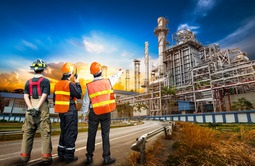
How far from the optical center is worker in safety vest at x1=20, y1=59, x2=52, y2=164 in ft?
11.4

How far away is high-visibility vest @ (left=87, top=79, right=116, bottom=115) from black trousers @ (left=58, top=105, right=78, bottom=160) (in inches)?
25.6

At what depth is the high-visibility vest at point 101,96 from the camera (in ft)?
12.2

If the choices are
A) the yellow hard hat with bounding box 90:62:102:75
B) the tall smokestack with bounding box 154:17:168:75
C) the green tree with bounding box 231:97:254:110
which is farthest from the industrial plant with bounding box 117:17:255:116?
the yellow hard hat with bounding box 90:62:102:75

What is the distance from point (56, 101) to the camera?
3883mm

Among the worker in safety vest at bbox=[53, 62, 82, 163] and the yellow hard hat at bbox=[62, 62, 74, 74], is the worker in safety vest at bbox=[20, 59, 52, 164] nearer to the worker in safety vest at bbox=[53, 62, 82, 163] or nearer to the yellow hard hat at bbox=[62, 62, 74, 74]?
the worker in safety vest at bbox=[53, 62, 82, 163]

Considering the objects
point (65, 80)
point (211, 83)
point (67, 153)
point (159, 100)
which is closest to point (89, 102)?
point (65, 80)

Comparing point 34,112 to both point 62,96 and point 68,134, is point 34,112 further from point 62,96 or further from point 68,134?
point 68,134

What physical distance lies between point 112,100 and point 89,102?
603 millimetres

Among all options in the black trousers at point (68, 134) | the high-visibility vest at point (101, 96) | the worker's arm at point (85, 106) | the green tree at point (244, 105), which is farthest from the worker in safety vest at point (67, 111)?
the green tree at point (244, 105)

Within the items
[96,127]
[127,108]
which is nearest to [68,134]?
[96,127]

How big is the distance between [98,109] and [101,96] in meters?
0.34

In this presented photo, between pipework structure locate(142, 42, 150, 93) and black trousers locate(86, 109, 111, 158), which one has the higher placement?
pipework structure locate(142, 42, 150, 93)

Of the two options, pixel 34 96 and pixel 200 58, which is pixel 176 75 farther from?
pixel 34 96

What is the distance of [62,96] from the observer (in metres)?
3.93
